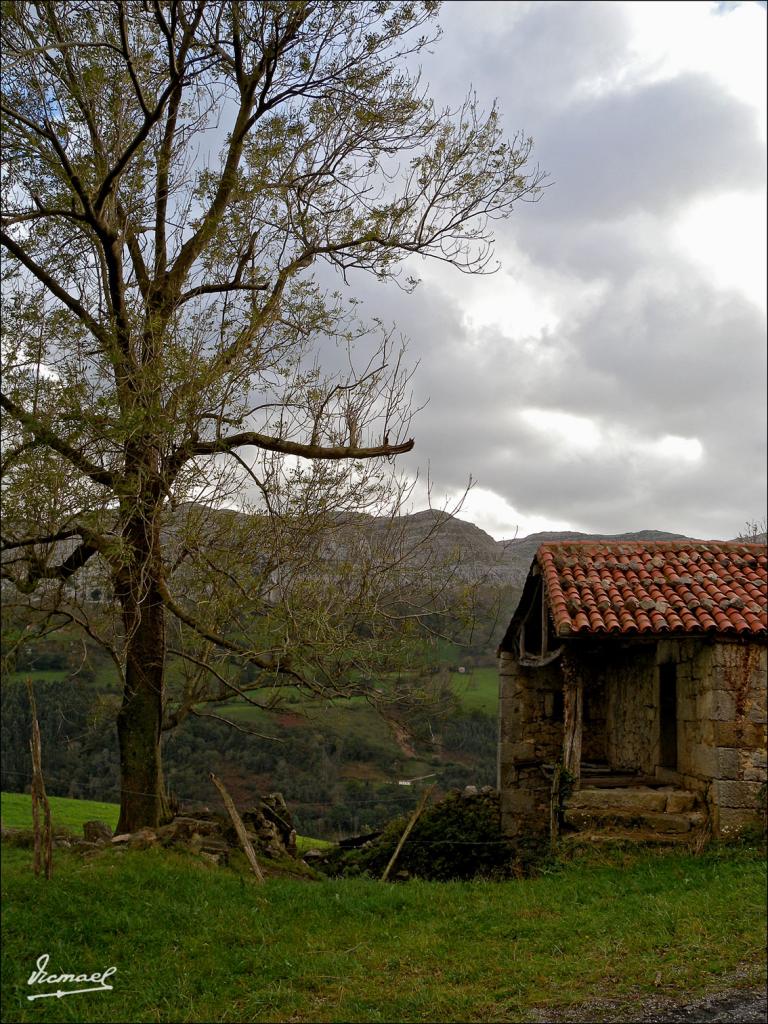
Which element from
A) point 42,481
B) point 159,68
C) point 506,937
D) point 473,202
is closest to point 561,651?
point 506,937

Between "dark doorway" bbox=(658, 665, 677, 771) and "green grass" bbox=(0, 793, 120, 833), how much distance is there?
12603mm

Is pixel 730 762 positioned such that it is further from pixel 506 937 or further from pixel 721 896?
pixel 506 937

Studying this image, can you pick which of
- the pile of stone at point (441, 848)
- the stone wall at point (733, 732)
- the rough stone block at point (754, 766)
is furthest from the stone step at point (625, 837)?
the pile of stone at point (441, 848)

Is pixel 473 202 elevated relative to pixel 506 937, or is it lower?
elevated

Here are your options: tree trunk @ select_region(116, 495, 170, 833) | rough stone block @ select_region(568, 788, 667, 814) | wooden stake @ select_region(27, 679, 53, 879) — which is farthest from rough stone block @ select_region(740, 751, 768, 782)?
wooden stake @ select_region(27, 679, 53, 879)

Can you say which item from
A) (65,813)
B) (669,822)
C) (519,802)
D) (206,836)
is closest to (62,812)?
(65,813)

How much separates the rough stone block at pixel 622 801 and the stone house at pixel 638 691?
0.02 meters

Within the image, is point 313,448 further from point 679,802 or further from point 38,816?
point 679,802

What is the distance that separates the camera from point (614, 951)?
303 inches

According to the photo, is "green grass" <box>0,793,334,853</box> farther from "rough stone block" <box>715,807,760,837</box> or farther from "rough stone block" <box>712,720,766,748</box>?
"rough stone block" <box>712,720,766,748</box>

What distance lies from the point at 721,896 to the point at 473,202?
9.32 meters

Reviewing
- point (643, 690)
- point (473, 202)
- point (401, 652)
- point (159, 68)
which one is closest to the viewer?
point (401, 652)

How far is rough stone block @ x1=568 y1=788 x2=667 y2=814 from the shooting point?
39.7 feet

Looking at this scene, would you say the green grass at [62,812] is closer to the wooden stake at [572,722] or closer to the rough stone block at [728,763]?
the wooden stake at [572,722]
